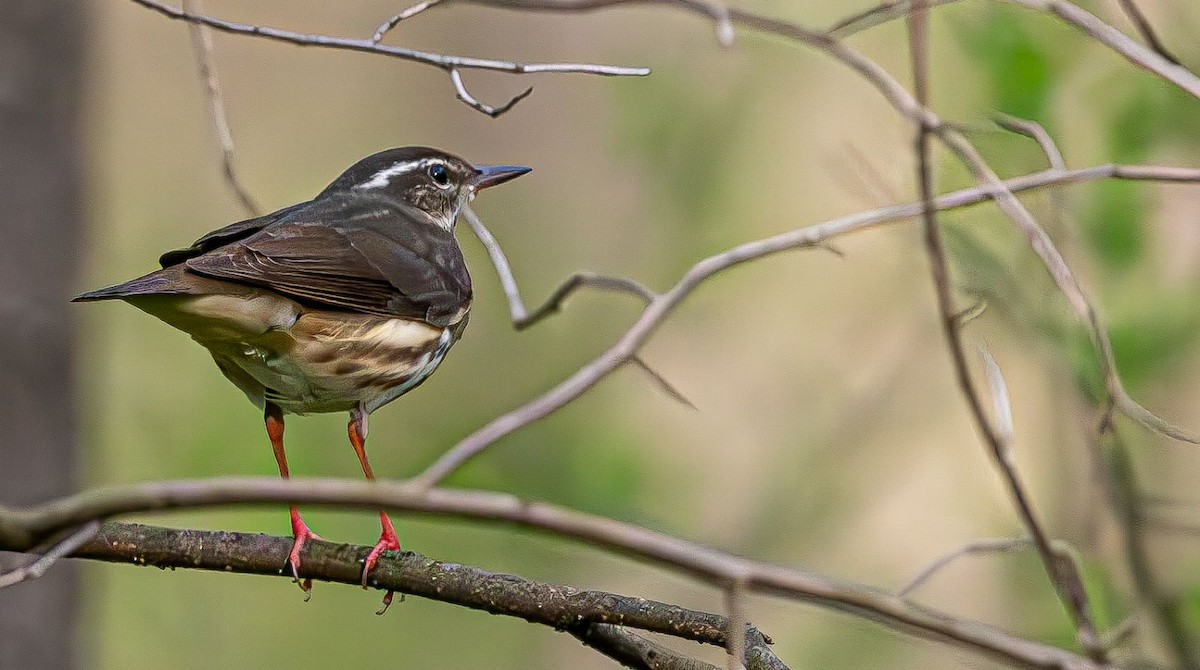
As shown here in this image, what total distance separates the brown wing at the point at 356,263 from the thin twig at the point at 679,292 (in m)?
2.14

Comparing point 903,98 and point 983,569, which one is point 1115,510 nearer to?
point 903,98

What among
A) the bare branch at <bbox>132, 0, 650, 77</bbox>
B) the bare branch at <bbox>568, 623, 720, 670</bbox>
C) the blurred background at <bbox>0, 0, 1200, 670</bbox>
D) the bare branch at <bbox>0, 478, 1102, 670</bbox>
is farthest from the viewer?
the blurred background at <bbox>0, 0, 1200, 670</bbox>

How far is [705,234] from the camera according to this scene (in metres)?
6.77

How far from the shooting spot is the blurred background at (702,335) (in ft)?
14.6

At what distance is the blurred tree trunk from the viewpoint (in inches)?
205

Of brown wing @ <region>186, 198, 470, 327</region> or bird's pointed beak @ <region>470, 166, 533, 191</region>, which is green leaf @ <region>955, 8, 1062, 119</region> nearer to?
bird's pointed beak @ <region>470, 166, 533, 191</region>

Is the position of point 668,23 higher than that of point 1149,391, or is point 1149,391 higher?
point 668,23

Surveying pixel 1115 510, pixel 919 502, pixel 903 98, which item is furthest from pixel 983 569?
pixel 903 98

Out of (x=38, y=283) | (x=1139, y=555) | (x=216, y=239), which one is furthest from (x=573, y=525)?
(x=38, y=283)

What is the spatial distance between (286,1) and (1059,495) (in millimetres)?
8318

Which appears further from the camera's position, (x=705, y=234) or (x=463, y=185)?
(x=705, y=234)

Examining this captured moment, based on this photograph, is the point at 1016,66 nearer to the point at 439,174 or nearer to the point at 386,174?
the point at 439,174

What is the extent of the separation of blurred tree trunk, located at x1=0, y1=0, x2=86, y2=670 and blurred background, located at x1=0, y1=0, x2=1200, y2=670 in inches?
5.2

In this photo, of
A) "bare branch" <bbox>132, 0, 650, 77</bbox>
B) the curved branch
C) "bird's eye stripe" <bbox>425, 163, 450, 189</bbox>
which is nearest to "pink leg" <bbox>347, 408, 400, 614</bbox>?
the curved branch
